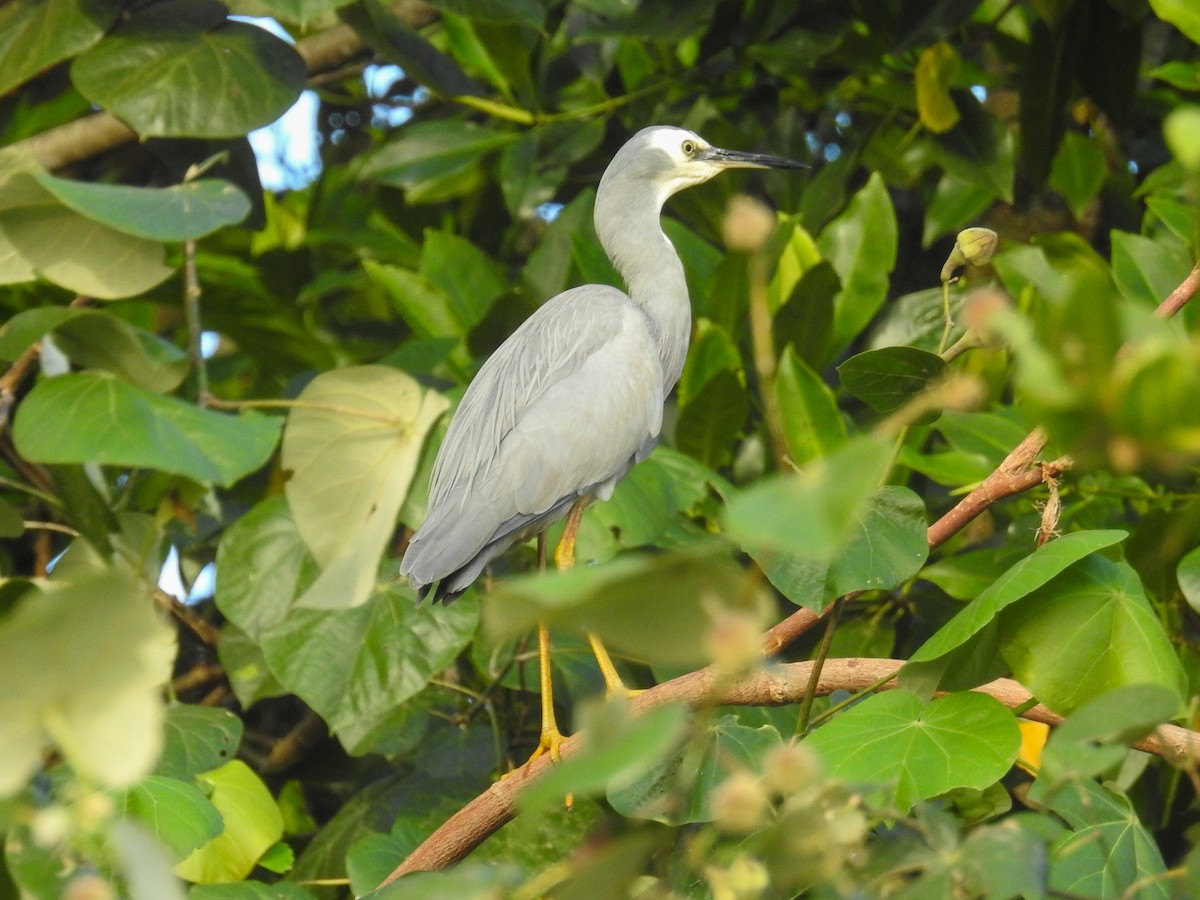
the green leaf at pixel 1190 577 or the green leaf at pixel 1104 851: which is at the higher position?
the green leaf at pixel 1104 851

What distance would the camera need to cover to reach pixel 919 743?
1.48 m

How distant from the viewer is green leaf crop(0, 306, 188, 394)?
72.2 inches

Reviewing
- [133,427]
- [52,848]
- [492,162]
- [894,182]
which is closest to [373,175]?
[492,162]

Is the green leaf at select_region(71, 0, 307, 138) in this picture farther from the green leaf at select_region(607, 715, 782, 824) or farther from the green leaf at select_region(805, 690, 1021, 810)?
the green leaf at select_region(805, 690, 1021, 810)

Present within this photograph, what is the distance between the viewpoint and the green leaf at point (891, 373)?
1.47 meters

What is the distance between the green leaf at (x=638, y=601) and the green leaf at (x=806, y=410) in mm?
1489

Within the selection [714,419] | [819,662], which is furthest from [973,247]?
[714,419]

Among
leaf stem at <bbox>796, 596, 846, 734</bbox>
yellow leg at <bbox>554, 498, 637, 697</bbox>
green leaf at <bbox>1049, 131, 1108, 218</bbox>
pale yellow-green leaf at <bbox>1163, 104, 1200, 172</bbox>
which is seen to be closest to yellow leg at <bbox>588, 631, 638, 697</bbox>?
yellow leg at <bbox>554, 498, 637, 697</bbox>

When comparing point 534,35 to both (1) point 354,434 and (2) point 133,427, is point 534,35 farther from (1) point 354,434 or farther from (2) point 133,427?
(2) point 133,427

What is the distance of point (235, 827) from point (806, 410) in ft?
3.82

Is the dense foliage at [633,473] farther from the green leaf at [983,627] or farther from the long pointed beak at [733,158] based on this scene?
the long pointed beak at [733,158]

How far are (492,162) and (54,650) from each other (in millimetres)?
2788

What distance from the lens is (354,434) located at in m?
2.22

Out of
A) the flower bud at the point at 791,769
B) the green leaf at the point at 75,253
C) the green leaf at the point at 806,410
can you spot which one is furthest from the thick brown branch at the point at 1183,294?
the green leaf at the point at 75,253
